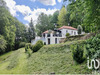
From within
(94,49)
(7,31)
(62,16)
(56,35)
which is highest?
(62,16)

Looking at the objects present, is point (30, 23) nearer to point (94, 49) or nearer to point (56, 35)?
point (56, 35)

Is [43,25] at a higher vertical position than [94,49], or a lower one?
higher

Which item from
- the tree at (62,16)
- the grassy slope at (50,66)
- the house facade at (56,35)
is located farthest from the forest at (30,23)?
the house facade at (56,35)

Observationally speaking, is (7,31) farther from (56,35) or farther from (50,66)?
(50,66)

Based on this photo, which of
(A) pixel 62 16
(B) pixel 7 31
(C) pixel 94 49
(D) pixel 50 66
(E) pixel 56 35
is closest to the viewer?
(C) pixel 94 49

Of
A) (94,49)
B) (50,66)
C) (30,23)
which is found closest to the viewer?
(94,49)

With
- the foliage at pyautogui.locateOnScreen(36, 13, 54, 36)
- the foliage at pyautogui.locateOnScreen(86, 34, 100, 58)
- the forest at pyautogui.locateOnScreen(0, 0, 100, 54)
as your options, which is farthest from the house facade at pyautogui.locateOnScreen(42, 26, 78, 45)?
the foliage at pyautogui.locateOnScreen(86, 34, 100, 58)

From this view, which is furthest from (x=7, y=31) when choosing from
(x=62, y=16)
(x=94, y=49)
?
(x=62, y=16)

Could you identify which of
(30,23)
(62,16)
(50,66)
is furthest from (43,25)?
(50,66)

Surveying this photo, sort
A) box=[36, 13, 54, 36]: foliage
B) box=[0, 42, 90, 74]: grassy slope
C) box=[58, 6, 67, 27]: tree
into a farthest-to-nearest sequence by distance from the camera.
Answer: box=[36, 13, 54, 36]: foliage < box=[58, 6, 67, 27]: tree < box=[0, 42, 90, 74]: grassy slope

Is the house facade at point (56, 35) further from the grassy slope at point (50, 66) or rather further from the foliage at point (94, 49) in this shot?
the foliage at point (94, 49)

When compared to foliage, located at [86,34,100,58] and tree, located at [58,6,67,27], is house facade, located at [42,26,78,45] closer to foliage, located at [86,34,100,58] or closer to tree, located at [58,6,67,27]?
tree, located at [58,6,67,27]

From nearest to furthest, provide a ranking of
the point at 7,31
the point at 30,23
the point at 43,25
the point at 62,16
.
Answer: the point at 7,31
the point at 62,16
the point at 30,23
the point at 43,25

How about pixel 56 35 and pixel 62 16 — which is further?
pixel 62 16
